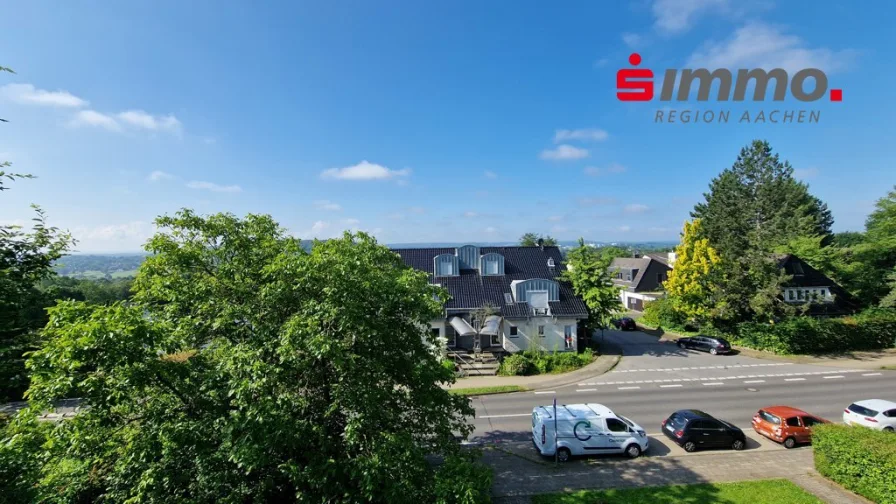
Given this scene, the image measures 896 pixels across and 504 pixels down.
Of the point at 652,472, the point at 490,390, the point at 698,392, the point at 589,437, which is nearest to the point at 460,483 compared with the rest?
the point at 589,437

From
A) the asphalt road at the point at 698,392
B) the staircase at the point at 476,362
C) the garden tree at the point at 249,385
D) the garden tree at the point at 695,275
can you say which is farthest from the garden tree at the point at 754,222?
the garden tree at the point at 249,385

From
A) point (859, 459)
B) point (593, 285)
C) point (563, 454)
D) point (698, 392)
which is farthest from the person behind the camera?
point (593, 285)

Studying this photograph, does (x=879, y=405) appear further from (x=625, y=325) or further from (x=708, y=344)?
(x=625, y=325)

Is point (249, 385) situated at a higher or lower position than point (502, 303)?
higher

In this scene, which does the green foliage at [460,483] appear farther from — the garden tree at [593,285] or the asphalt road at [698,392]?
the garden tree at [593,285]

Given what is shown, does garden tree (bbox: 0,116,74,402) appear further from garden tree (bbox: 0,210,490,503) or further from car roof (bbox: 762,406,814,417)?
car roof (bbox: 762,406,814,417)

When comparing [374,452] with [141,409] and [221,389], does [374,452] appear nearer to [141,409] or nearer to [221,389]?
[221,389]
